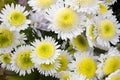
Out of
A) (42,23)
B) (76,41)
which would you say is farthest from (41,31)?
(76,41)

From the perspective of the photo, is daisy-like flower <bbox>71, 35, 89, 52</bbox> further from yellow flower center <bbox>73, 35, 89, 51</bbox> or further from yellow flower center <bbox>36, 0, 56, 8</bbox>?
yellow flower center <bbox>36, 0, 56, 8</bbox>

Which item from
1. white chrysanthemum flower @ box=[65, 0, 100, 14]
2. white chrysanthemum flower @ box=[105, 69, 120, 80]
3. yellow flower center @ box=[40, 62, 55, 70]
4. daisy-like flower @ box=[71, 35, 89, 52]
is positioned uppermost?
white chrysanthemum flower @ box=[65, 0, 100, 14]

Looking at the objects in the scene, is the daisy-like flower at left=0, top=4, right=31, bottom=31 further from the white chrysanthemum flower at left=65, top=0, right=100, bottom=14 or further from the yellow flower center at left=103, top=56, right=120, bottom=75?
the yellow flower center at left=103, top=56, right=120, bottom=75

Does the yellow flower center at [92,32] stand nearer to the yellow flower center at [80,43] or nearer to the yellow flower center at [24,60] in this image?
the yellow flower center at [80,43]

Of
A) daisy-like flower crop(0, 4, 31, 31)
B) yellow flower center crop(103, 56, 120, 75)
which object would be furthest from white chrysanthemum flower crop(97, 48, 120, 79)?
daisy-like flower crop(0, 4, 31, 31)

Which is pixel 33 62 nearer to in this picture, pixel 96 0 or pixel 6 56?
pixel 6 56

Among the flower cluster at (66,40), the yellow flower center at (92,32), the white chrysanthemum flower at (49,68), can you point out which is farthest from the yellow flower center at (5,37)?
the yellow flower center at (92,32)

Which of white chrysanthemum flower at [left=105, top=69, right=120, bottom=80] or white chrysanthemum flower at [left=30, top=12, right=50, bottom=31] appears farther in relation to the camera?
white chrysanthemum flower at [left=30, top=12, right=50, bottom=31]

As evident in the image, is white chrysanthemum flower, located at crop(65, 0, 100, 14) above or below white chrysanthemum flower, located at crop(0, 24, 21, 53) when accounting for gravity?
above
